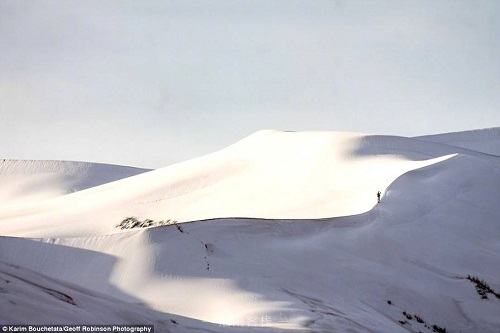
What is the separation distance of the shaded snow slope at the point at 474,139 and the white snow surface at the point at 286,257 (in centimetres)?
1075

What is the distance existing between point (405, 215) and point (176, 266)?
19.9 ft

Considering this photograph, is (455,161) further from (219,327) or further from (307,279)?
(219,327)

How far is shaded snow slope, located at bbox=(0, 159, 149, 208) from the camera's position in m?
43.1

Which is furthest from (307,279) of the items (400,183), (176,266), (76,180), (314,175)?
(76,180)

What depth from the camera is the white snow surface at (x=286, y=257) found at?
1225 cm

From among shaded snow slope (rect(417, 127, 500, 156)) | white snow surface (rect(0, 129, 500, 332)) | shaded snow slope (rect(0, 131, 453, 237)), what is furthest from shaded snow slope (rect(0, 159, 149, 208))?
white snow surface (rect(0, 129, 500, 332))

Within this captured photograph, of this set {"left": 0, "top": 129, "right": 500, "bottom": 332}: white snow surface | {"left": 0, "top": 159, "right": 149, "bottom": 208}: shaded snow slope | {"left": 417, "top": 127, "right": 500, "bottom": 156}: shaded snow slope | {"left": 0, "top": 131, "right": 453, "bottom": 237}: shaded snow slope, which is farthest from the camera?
{"left": 0, "top": 159, "right": 149, "bottom": 208}: shaded snow slope

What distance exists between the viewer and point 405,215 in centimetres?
2028

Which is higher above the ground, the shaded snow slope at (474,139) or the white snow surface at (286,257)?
the shaded snow slope at (474,139)

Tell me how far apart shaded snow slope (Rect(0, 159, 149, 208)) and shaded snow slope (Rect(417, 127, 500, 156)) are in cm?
1489

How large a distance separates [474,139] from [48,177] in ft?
62.9

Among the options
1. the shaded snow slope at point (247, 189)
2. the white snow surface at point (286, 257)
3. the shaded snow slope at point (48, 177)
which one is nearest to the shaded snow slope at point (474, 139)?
the shaded snow slope at point (247, 189)

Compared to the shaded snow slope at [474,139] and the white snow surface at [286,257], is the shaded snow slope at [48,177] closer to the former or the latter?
the shaded snow slope at [474,139]

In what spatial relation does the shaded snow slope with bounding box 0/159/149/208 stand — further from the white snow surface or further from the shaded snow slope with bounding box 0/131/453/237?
the white snow surface
